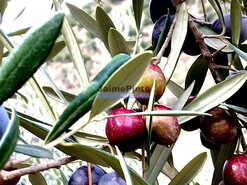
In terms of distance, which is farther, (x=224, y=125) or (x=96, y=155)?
(x=224, y=125)

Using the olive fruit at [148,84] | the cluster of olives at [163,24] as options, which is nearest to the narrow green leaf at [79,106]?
the olive fruit at [148,84]

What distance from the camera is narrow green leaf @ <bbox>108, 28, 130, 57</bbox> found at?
0.50 metres

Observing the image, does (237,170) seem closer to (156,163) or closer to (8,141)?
(156,163)

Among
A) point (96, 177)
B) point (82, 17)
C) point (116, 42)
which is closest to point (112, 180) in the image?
point (96, 177)

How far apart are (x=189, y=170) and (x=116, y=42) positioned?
0.16 metres

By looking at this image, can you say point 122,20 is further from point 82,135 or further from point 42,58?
point 42,58

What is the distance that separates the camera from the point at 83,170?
1.55ft

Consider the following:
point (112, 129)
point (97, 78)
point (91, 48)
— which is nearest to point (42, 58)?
point (97, 78)

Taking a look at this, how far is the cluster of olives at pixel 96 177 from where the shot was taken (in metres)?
0.43

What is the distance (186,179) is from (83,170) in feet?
0.36

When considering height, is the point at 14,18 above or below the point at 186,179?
above

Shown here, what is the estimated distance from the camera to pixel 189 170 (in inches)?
19.6

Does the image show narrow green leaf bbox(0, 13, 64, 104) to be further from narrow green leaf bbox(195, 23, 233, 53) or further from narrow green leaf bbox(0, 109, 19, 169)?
narrow green leaf bbox(195, 23, 233, 53)

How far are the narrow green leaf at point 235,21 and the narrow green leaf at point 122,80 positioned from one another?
0.22 m
